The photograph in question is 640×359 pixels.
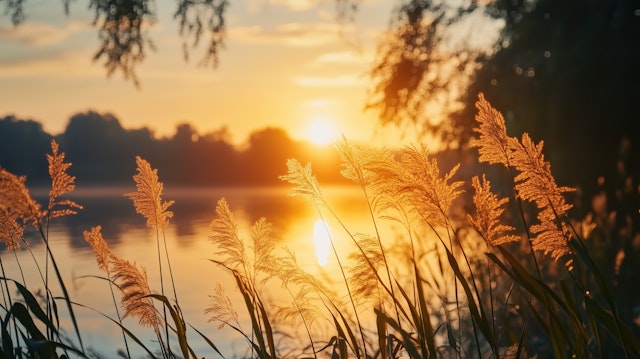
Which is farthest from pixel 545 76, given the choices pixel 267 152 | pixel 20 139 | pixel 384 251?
pixel 267 152

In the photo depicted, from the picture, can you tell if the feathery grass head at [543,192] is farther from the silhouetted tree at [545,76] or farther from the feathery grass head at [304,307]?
the silhouetted tree at [545,76]

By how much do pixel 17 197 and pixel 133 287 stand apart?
1.63 feet

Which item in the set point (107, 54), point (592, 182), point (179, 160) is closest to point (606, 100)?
point (592, 182)

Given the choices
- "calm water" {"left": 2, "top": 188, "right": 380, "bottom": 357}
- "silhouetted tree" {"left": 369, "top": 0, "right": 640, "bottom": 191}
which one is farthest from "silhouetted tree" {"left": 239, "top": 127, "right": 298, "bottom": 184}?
"silhouetted tree" {"left": 369, "top": 0, "right": 640, "bottom": 191}

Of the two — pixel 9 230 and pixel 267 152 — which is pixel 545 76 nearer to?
pixel 9 230

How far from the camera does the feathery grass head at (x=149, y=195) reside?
8.48 feet

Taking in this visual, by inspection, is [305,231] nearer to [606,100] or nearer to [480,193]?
[606,100]

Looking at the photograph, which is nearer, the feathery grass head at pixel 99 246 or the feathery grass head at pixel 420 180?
the feathery grass head at pixel 420 180

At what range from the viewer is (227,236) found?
2527mm

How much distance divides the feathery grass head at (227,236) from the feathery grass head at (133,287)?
0.92ft

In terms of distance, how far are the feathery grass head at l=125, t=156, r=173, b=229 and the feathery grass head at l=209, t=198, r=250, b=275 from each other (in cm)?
20

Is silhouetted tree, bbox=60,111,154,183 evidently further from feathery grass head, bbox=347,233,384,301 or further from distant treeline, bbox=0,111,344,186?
feathery grass head, bbox=347,233,384,301

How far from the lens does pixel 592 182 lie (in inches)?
445

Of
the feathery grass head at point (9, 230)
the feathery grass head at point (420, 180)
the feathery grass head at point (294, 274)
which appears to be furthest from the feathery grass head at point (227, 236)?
the feathery grass head at point (9, 230)
